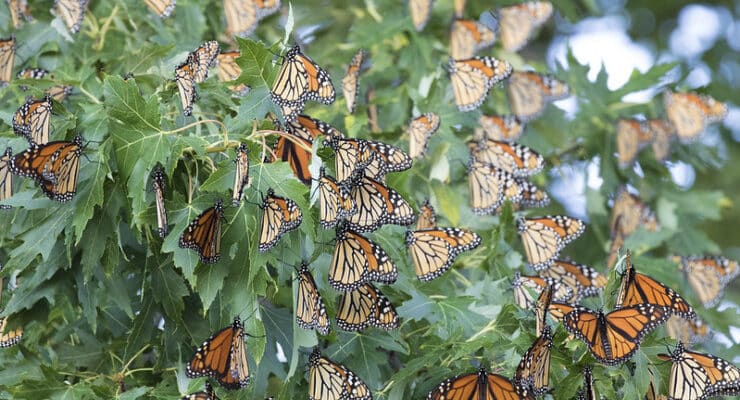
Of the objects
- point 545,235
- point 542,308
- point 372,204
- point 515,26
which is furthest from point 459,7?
point 542,308

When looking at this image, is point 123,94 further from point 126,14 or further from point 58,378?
point 126,14

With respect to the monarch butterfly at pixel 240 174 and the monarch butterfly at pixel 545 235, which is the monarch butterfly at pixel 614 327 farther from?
the monarch butterfly at pixel 545 235

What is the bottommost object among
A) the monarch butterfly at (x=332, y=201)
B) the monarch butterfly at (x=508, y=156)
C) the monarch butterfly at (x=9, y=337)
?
the monarch butterfly at (x=508, y=156)

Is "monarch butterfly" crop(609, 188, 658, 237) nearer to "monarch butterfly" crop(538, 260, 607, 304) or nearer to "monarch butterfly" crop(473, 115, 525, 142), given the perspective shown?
"monarch butterfly" crop(473, 115, 525, 142)

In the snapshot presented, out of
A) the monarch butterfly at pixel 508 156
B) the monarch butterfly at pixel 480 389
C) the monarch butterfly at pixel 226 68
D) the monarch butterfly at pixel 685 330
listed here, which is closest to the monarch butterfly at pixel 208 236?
the monarch butterfly at pixel 480 389

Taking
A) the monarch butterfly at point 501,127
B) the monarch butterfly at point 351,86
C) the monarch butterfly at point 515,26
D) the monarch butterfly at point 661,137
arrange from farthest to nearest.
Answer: the monarch butterfly at point 515,26 → the monarch butterfly at point 661,137 → the monarch butterfly at point 501,127 → the monarch butterfly at point 351,86
